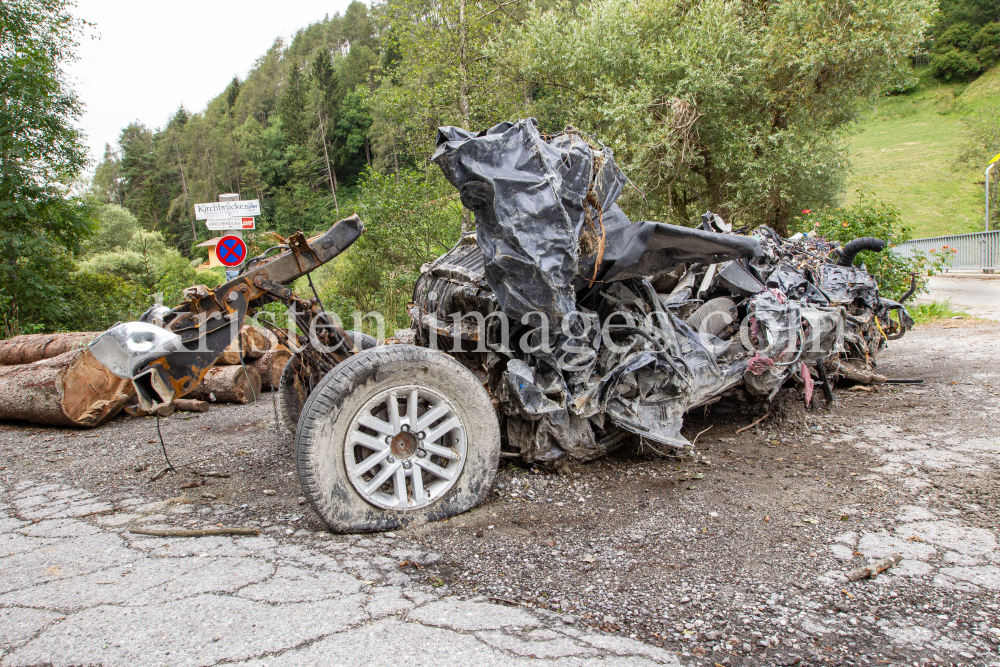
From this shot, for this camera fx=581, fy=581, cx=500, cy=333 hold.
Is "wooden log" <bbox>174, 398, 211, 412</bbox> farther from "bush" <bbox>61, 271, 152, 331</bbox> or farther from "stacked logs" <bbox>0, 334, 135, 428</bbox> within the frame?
"bush" <bbox>61, 271, 152, 331</bbox>

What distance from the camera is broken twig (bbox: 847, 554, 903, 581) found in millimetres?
2330

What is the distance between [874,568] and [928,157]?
5254 centimetres

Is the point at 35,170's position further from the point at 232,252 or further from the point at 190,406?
the point at 232,252

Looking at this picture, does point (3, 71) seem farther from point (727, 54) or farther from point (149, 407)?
point (727, 54)

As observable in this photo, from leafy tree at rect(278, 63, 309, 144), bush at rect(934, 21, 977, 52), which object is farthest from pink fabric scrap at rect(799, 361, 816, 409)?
bush at rect(934, 21, 977, 52)

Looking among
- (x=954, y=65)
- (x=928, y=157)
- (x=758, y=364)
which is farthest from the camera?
(x=954, y=65)

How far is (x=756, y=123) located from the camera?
13.3 metres

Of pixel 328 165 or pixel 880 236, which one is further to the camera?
pixel 328 165

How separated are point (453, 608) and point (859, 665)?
1.35 meters

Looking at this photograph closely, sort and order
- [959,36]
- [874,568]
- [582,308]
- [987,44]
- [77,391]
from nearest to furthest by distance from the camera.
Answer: [874,568], [582,308], [77,391], [987,44], [959,36]

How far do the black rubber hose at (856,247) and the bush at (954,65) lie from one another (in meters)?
71.8

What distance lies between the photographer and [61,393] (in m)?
5.68

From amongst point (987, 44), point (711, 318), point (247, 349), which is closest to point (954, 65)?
point (987, 44)

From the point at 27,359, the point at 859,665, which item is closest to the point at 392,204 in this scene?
the point at 27,359
